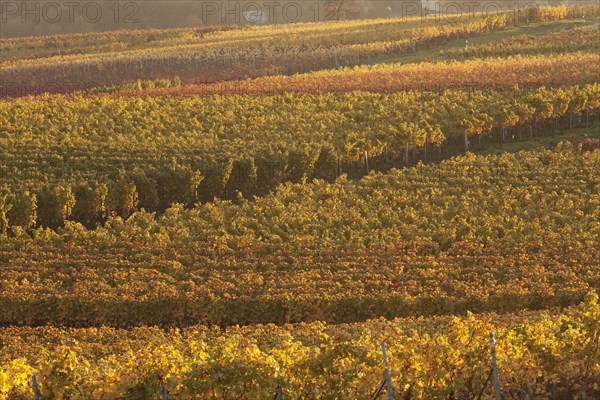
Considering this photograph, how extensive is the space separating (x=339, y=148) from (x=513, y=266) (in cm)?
1510

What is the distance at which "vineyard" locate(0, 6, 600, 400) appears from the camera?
16.1m

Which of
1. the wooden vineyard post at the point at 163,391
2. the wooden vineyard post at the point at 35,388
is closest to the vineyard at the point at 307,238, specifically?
the wooden vineyard post at the point at 163,391

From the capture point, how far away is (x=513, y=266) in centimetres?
2502

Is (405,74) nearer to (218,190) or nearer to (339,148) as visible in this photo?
(339,148)

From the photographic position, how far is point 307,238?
27.8 metres

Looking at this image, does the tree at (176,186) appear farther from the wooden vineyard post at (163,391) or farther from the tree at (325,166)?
the wooden vineyard post at (163,391)

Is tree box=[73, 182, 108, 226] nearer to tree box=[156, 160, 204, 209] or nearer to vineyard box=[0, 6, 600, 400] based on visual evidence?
vineyard box=[0, 6, 600, 400]

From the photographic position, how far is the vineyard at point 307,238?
53.0 ft

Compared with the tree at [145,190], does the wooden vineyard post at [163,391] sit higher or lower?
higher

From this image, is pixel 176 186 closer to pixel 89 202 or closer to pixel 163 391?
pixel 89 202

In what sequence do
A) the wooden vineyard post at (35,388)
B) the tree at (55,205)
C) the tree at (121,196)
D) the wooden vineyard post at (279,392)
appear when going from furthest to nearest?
the tree at (121,196), the tree at (55,205), the wooden vineyard post at (279,392), the wooden vineyard post at (35,388)

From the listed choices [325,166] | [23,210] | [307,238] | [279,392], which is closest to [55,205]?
[23,210]

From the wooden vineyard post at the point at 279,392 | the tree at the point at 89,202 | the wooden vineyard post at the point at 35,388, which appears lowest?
the tree at the point at 89,202

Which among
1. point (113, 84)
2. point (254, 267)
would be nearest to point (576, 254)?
point (254, 267)
